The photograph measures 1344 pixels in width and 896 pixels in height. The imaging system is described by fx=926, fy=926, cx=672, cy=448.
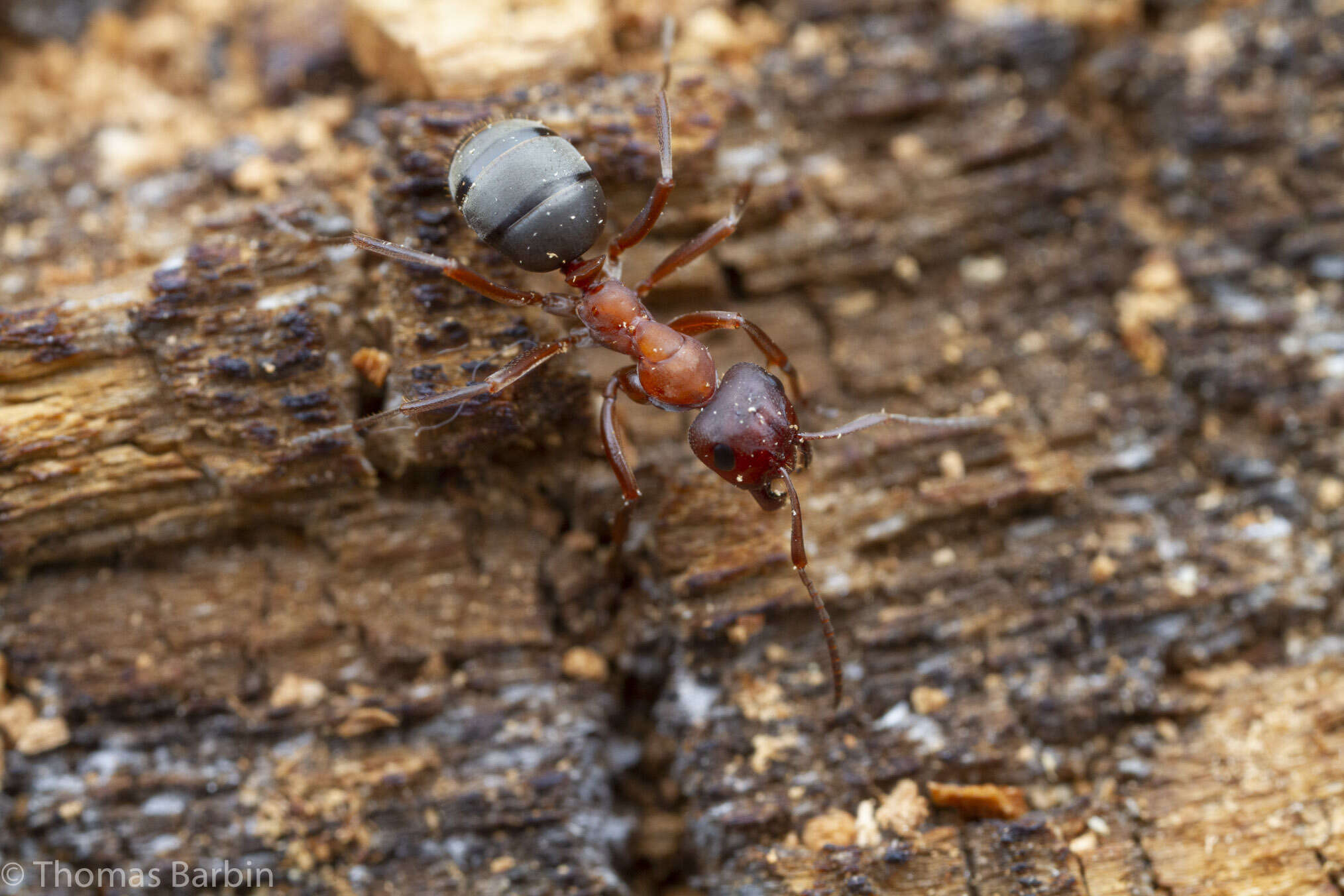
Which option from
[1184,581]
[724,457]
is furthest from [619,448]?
[1184,581]

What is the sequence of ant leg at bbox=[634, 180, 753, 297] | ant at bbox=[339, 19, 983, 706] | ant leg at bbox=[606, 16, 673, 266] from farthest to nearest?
1. ant leg at bbox=[634, 180, 753, 297]
2. ant leg at bbox=[606, 16, 673, 266]
3. ant at bbox=[339, 19, 983, 706]

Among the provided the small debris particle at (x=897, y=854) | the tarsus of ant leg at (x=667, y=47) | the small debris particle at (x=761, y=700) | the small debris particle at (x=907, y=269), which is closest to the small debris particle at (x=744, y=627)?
the small debris particle at (x=761, y=700)

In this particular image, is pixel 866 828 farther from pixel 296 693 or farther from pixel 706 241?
pixel 706 241

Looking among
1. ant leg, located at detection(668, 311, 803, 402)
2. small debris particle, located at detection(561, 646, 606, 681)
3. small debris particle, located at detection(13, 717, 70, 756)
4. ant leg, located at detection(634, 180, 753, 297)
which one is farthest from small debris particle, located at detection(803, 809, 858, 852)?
small debris particle, located at detection(13, 717, 70, 756)

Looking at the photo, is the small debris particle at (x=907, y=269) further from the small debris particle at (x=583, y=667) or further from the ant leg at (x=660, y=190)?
the small debris particle at (x=583, y=667)

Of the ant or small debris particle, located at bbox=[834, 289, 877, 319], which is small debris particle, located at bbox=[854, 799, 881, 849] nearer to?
the ant

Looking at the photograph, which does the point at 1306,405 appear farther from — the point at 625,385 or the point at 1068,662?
the point at 625,385
